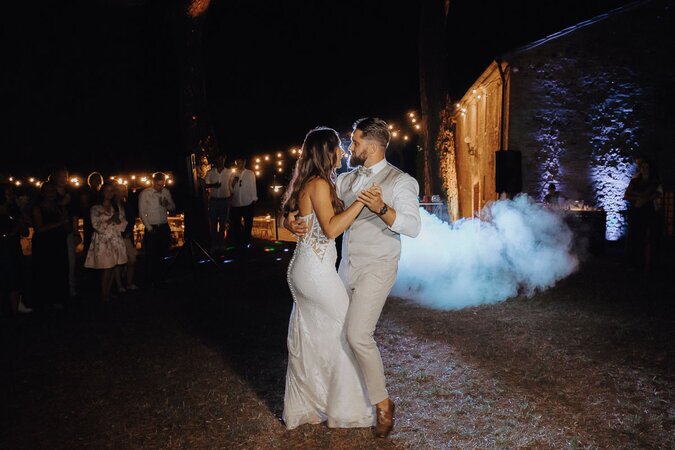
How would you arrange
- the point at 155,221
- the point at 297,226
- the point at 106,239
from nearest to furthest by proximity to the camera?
1. the point at 297,226
2. the point at 106,239
3. the point at 155,221

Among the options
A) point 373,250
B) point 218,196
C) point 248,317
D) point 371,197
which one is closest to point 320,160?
point 371,197

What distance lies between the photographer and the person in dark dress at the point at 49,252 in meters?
7.88

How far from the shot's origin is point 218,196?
1284cm

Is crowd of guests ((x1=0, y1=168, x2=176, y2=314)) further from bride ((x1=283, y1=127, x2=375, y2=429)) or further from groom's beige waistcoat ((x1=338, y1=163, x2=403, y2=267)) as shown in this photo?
groom's beige waistcoat ((x1=338, y1=163, x2=403, y2=267))

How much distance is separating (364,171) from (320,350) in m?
1.30

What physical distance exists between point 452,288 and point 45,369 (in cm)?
559

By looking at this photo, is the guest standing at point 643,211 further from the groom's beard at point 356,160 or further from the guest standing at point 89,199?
the guest standing at point 89,199

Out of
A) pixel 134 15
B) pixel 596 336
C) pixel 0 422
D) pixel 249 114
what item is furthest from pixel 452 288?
pixel 249 114

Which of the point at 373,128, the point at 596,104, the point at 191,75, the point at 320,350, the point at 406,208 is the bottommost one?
the point at 320,350

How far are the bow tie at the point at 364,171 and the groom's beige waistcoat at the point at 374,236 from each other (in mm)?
51

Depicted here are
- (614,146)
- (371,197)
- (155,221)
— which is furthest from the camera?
(614,146)

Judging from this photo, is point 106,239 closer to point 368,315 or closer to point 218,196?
point 218,196

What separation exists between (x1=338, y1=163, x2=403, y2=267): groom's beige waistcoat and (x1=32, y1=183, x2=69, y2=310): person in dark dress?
5903 millimetres

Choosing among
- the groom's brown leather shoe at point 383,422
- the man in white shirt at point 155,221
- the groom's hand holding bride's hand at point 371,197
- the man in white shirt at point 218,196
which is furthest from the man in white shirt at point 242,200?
the groom's hand holding bride's hand at point 371,197
